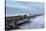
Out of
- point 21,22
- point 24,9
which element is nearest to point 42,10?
point 24,9

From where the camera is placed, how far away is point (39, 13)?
145 cm

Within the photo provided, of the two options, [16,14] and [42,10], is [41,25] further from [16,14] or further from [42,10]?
[16,14]

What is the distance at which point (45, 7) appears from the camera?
146 centimetres

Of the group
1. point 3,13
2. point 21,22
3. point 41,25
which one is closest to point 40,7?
point 41,25

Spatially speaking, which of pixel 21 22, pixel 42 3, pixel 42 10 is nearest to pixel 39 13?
pixel 42 10

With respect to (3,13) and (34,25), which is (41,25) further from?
(3,13)

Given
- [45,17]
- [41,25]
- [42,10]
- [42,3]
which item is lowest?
[41,25]

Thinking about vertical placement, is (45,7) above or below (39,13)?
above

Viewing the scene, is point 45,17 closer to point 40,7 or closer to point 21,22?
point 40,7

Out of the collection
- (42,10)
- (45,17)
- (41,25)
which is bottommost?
(41,25)

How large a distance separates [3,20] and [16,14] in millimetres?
235

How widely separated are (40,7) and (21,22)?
1.39 ft

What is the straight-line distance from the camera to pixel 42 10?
146 cm

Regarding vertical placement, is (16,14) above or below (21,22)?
above
